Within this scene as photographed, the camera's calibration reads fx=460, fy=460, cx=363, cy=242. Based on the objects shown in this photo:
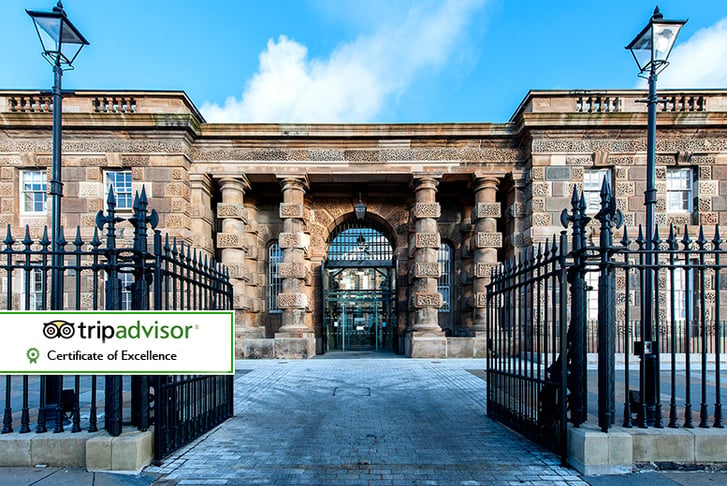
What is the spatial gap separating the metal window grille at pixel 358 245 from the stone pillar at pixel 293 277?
2.88 meters

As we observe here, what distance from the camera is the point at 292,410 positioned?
305 inches

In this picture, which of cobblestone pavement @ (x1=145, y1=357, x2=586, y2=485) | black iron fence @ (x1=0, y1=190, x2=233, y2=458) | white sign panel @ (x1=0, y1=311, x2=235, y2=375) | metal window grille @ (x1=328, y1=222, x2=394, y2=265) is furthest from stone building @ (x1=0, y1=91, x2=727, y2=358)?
white sign panel @ (x1=0, y1=311, x2=235, y2=375)

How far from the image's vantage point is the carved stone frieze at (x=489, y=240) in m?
15.6

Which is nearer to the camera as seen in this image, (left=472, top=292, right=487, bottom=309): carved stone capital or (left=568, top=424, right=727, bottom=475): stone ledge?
(left=568, top=424, right=727, bottom=475): stone ledge

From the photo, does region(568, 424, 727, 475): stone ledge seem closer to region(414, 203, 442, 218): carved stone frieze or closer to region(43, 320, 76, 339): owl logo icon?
region(43, 320, 76, 339): owl logo icon

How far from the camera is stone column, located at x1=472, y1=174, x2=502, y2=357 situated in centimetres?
1554

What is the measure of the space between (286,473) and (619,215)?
464cm

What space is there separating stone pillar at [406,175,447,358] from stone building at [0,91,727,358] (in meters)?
0.05

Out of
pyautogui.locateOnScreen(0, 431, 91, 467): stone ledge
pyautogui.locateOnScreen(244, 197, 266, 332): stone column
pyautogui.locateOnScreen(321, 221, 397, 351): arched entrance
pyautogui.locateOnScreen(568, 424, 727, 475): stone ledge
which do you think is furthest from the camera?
pyautogui.locateOnScreen(321, 221, 397, 351): arched entrance

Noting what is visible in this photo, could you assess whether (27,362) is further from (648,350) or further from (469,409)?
(648,350)

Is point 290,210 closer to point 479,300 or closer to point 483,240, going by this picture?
point 483,240

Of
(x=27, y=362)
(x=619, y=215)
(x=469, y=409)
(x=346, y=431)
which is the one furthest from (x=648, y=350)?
(x=27, y=362)

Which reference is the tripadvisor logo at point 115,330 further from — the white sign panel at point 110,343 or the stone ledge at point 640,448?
the stone ledge at point 640,448

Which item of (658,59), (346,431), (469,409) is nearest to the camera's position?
(346,431)
